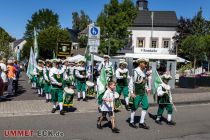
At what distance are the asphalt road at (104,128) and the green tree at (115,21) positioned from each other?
30.1m

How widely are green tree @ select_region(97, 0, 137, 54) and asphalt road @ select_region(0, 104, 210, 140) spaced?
1184 inches

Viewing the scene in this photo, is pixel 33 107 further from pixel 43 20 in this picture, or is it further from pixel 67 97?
pixel 43 20

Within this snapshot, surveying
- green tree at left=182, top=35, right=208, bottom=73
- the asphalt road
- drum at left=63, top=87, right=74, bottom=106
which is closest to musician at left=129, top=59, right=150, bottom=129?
the asphalt road

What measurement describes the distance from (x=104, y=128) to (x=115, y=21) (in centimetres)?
3288

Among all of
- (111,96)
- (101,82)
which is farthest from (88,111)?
(111,96)

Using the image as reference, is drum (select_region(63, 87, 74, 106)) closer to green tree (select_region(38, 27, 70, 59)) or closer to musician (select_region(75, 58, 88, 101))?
musician (select_region(75, 58, 88, 101))

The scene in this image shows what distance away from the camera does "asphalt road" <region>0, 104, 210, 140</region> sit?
32.2ft

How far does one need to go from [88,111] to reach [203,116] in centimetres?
397

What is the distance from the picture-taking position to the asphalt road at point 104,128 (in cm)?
982

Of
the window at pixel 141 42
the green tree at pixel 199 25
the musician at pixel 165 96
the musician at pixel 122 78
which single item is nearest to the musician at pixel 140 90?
the musician at pixel 165 96

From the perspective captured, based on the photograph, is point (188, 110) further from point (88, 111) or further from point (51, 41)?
point (51, 41)

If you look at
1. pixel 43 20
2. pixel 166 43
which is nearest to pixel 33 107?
pixel 166 43

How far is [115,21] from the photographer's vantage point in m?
42.8

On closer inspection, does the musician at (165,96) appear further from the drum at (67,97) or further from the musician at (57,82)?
the musician at (57,82)
